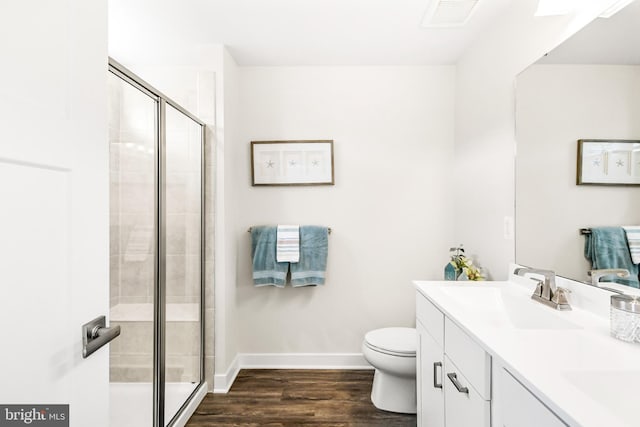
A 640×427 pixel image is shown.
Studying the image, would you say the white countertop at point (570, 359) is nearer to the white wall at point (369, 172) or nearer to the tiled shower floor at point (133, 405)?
the white wall at point (369, 172)

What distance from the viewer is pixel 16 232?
0.62 metres

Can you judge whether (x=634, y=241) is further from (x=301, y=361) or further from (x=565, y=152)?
(x=301, y=361)

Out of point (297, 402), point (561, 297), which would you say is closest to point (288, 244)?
point (297, 402)

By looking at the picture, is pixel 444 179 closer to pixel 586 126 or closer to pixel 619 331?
pixel 586 126

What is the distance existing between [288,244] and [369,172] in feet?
2.73

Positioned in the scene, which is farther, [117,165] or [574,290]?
[117,165]

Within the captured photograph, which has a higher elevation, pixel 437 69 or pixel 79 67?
pixel 437 69

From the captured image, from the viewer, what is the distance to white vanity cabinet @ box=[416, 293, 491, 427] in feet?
3.42

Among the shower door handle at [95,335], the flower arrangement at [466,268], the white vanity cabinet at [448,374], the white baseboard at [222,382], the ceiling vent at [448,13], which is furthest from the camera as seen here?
the white baseboard at [222,382]

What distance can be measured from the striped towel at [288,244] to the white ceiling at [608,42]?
180 centimetres

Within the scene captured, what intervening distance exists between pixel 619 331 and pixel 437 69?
7.11 feet

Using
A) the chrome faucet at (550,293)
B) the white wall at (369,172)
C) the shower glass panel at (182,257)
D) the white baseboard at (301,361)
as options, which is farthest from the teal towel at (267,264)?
the chrome faucet at (550,293)

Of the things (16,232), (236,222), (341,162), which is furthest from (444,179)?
(16,232)

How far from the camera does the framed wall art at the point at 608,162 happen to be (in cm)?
114
